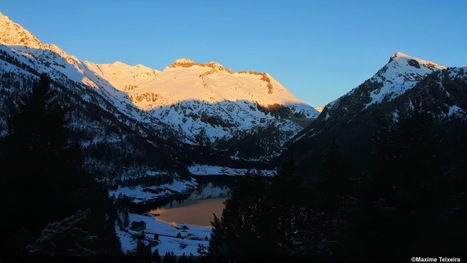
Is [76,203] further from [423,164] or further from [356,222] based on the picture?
[423,164]

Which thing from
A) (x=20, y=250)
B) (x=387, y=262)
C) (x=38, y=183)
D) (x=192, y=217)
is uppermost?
(x=38, y=183)

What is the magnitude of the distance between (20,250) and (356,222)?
13452mm

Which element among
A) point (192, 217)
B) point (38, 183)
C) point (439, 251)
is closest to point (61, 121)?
point (38, 183)

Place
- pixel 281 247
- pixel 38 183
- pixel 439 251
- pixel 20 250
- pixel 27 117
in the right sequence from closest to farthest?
pixel 20 250, pixel 439 251, pixel 38 183, pixel 27 117, pixel 281 247

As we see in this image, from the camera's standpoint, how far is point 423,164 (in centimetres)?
1856

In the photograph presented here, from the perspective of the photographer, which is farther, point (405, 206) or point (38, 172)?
point (38, 172)

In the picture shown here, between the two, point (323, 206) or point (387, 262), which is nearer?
point (387, 262)

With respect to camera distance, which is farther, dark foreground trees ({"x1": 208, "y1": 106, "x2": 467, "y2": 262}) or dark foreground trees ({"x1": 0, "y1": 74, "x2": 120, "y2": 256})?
dark foreground trees ({"x1": 0, "y1": 74, "x2": 120, "y2": 256})

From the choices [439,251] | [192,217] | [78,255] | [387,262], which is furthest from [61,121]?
[192,217]

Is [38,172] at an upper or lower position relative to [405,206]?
upper

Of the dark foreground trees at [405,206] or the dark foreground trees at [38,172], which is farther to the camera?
the dark foreground trees at [38,172]

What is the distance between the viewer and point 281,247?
110 ft

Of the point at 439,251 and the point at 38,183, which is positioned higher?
the point at 38,183

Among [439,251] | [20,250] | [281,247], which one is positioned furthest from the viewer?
[281,247]
